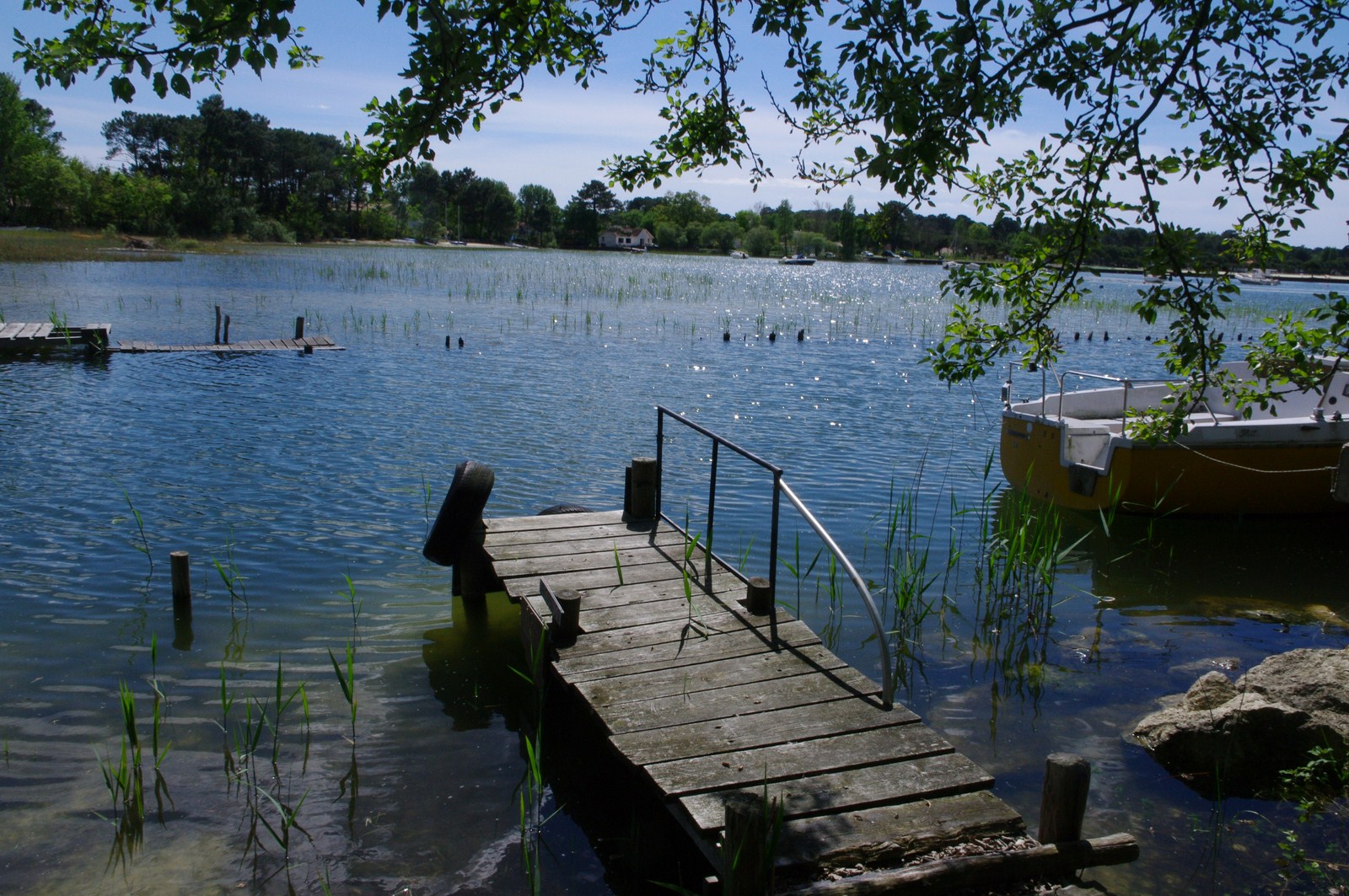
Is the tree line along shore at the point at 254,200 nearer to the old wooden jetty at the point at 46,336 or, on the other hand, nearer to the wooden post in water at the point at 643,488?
the old wooden jetty at the point at 46,336

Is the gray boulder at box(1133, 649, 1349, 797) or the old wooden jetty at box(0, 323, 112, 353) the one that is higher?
the old wooden jetty at box(0, 323, 112, 353)

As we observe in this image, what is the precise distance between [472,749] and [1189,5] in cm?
571

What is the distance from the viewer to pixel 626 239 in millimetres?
153250

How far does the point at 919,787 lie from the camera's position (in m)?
4.46

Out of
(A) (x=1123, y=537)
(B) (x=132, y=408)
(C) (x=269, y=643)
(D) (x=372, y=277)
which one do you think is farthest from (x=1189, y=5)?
(D) (x=372, y=277)

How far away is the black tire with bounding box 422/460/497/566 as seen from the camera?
790 centimetres

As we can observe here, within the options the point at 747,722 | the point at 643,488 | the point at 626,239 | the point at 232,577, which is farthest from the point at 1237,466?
the point at 626,239

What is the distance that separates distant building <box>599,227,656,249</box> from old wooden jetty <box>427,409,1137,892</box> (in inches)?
5635

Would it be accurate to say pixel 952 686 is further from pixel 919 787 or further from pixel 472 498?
pixel 472 498

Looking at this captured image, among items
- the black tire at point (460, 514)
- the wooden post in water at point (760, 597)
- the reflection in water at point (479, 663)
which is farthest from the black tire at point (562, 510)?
the wooden post in water at point (760, 597)

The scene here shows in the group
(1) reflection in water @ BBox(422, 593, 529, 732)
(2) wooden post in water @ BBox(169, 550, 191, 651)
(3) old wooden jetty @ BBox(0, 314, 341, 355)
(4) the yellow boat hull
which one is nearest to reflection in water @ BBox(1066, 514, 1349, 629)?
(4) the yellow boat hull

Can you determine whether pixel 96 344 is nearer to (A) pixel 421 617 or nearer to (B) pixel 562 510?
(B) pixel 562 510

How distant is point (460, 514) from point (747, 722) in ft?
12.2

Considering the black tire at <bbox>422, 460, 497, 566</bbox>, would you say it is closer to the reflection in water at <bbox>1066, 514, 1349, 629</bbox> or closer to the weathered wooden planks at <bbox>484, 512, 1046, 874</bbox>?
the weathered wooden planks at <bbox>484, 512, 1046, 874</bbox>
